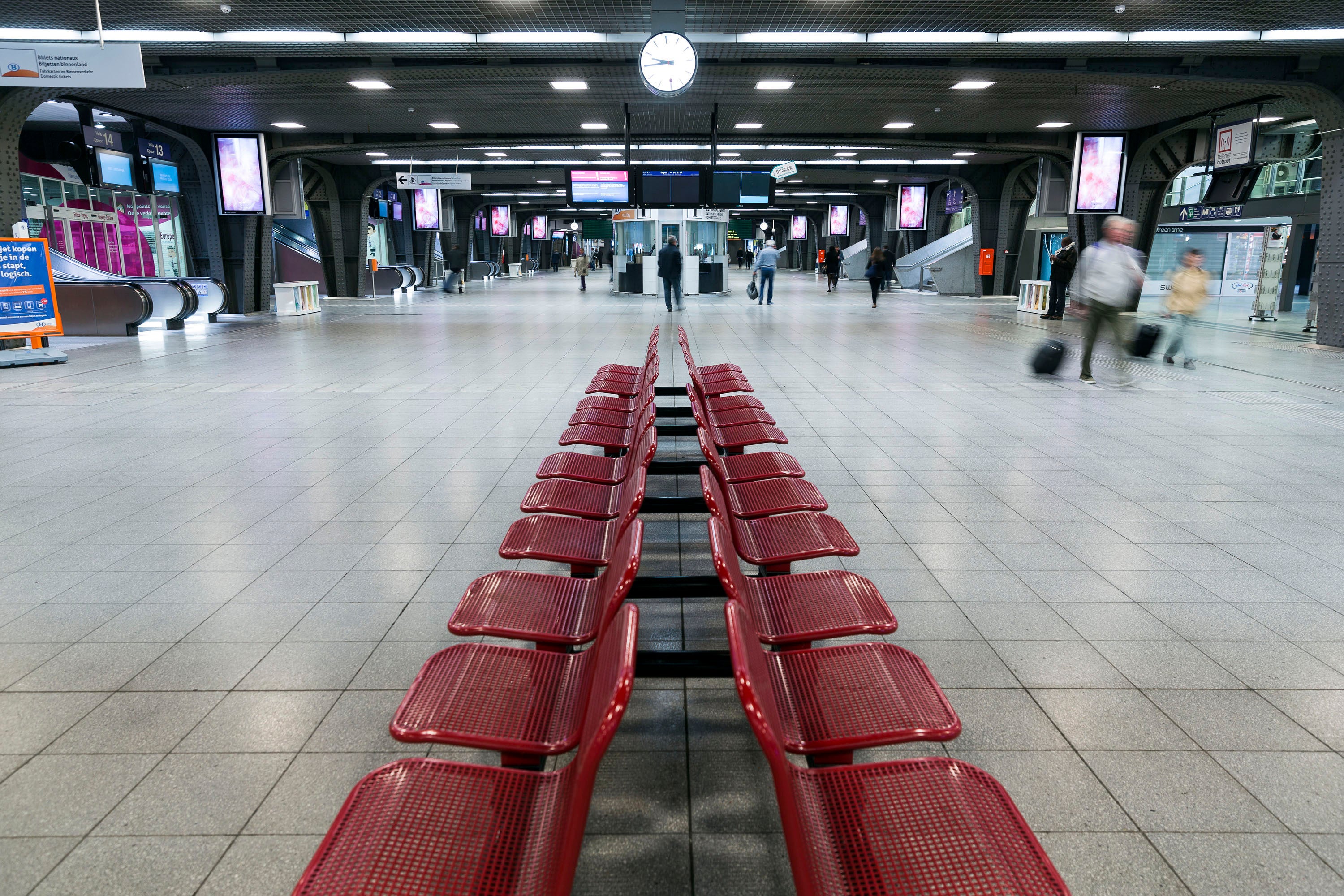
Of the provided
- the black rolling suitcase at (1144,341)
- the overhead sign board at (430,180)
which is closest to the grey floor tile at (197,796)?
the black rolling suitcase at (1144,341)

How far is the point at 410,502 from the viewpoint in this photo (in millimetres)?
4633

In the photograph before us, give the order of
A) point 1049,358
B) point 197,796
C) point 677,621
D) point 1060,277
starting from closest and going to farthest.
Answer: point 197,796 → point 677,621 → point 1049,358 → point 1060,277

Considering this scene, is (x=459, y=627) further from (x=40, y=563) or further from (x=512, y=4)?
(x=512, y=4)

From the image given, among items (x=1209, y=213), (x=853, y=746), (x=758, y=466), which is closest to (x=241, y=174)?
(x=758, y=466)

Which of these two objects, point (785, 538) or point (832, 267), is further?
point (832, 267)

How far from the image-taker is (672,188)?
14.9 metres

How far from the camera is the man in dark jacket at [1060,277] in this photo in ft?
51.0

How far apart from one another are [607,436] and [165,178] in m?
15.3

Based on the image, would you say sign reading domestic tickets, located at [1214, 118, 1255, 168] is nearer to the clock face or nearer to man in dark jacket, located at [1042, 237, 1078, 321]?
man in dark jacket, located at [1042, 237, 1078, 321]

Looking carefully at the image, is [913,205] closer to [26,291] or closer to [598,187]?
[598,187]

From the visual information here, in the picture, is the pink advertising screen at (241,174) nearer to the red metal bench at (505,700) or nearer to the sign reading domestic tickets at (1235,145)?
the red metal bench at (505,700)

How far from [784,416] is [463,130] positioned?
513 inches

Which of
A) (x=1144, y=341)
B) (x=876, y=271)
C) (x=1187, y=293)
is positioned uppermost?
(x=876, y=271)

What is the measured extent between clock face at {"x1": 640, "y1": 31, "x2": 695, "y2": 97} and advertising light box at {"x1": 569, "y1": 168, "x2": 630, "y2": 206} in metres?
11.2
